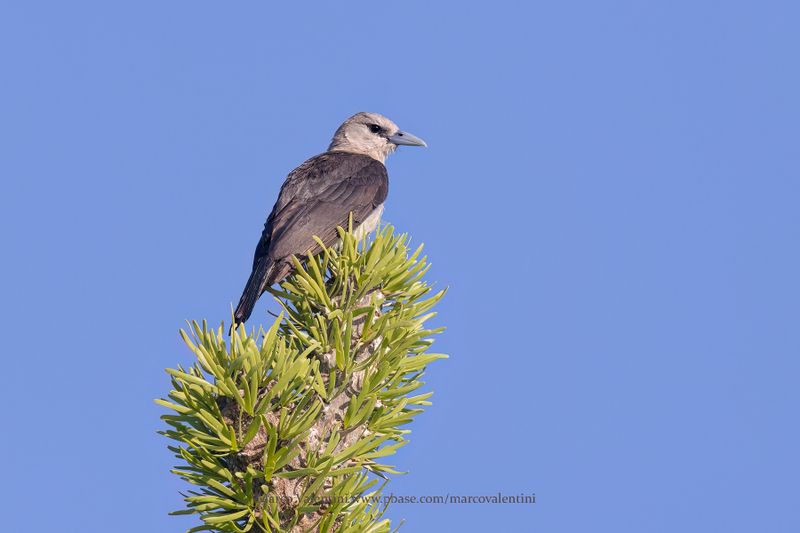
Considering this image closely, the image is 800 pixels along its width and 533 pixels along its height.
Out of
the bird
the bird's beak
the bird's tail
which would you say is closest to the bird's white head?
the bird's beak

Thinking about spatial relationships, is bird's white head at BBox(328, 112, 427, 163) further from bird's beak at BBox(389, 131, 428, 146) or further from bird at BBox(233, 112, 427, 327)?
bird at BBox(233, 112, 427, 327)

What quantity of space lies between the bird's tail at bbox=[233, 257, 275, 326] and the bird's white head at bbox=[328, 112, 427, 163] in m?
3.66

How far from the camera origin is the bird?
580cm

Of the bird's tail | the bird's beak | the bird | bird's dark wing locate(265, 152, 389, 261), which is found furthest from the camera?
the bird's beak

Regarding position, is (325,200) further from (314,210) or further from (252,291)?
(252,291)

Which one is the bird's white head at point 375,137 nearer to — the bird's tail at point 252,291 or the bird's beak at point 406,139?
the bird's beak at point 406,139

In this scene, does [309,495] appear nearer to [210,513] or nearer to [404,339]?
[210,513]

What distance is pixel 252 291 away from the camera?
18.4 ft

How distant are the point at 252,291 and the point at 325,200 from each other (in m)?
1.52

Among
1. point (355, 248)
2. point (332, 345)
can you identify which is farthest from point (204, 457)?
point (355, 248)

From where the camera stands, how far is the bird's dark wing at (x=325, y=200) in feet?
20.1

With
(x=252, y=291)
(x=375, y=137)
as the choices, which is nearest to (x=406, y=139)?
(x=375, y=137)

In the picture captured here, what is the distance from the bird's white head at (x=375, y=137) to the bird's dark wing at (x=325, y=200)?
1351 millimetres

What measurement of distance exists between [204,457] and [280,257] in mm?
3039
